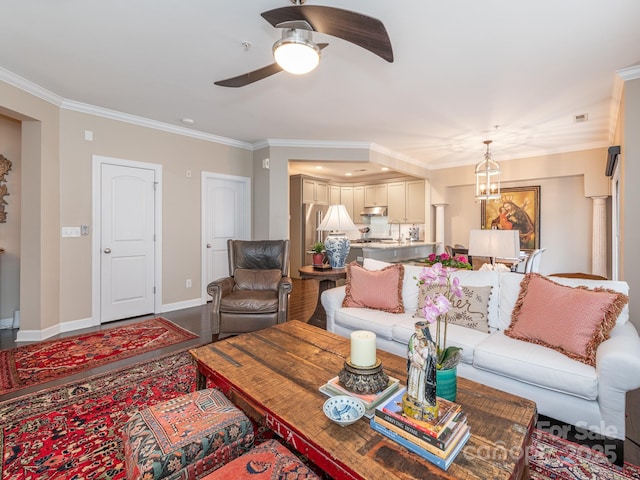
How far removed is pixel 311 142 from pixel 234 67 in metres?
2.27

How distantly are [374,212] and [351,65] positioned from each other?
5113mm

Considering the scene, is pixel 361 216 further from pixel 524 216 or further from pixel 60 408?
pixel 60 408

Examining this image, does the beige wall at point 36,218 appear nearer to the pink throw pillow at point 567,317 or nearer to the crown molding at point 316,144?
the crown molding at point 316,144

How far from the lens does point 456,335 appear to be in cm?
220

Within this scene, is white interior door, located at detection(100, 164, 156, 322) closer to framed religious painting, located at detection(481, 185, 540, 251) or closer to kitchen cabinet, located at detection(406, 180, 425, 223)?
kitchen cabinet, located at detection(406, 180, 425, 223)

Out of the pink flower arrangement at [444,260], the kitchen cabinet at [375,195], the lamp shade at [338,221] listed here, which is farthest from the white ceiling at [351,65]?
the kitchen cabinet at [375,195]

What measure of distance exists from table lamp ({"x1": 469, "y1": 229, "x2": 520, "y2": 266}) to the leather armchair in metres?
1.82

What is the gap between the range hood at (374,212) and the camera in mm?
7568

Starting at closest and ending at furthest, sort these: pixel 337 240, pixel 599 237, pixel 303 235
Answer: pixel 337 240 → pixel 599 237 → pixel 303 235

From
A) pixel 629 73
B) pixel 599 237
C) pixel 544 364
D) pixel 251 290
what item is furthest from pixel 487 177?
pixel 251 290

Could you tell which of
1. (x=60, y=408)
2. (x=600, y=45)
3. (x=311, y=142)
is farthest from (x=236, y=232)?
(x=600, y=45)

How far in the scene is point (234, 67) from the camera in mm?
2791

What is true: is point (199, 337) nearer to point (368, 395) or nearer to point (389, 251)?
point (368, 395)

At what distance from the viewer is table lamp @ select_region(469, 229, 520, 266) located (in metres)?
2.71
